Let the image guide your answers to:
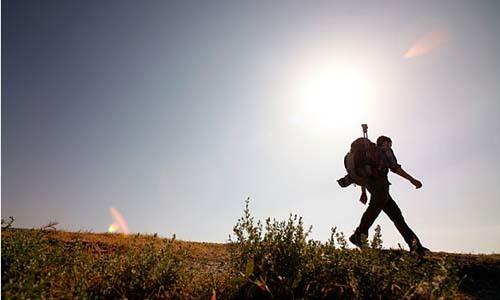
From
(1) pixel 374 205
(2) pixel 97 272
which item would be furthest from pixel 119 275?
(1) pixel 374 205

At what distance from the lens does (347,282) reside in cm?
340

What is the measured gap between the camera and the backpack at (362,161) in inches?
264

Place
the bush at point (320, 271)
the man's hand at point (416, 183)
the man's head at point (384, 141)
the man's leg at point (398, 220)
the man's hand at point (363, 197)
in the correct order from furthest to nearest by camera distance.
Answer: the man's hand at point (363, 197) → the man's head at point (384, 141) → the man's hand at point (416, 183) → the man's leg at point (398, 220) → the bush at point (320, 271)

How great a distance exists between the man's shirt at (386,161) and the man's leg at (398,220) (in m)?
0.54

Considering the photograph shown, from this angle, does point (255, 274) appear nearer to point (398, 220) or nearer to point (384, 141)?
point (398, 220)

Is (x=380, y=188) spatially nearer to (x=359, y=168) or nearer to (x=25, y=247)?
(x=359, y=168)

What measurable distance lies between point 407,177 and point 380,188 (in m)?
0.62

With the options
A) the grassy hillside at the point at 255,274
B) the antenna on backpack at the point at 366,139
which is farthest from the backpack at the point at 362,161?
the grassy hillside at the point at 255,274

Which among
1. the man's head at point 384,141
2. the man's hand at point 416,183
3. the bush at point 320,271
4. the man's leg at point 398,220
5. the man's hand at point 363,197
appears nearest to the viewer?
the bush at point 320,271

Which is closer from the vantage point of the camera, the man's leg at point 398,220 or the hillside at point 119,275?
the hillside at point 119,275

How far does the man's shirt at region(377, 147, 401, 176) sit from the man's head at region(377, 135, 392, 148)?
191 millimetres

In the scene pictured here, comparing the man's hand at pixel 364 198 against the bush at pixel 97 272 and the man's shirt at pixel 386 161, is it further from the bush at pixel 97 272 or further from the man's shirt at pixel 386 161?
the bush at pixel 97 272

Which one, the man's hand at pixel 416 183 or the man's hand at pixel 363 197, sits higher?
the man's hand at pixel 416 183

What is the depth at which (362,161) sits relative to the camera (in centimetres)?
682
